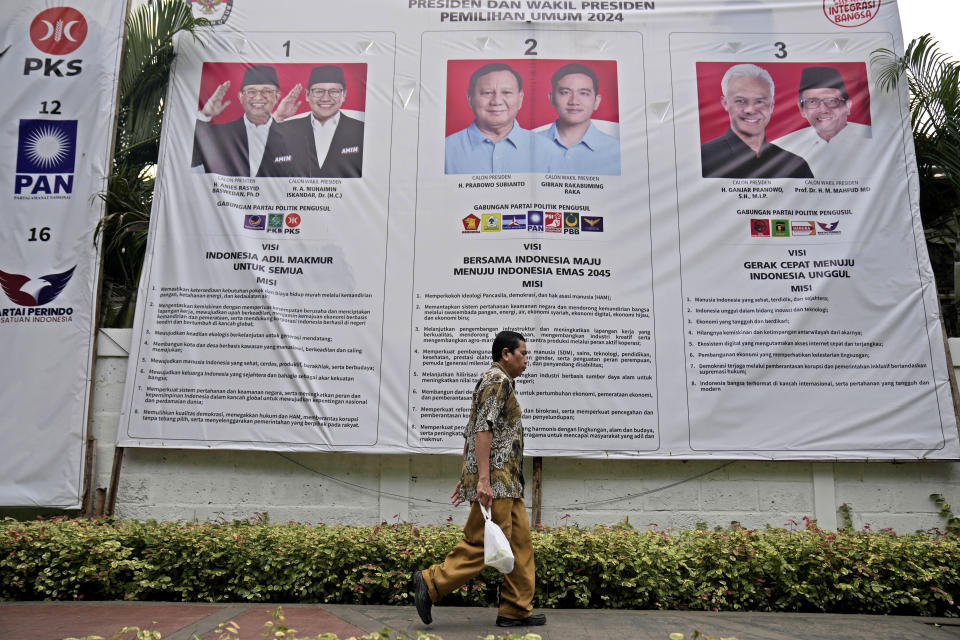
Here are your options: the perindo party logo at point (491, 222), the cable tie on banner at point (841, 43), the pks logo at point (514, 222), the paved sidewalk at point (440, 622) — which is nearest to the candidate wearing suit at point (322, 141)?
the perindo party logo at point (491, 222)

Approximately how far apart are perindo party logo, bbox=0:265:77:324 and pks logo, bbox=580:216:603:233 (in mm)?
3928

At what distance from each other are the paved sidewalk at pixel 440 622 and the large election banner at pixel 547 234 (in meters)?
1.44

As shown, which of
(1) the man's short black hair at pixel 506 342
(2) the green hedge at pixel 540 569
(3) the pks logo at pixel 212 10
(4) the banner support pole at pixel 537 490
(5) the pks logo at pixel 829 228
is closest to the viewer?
(1) the man's short black hair at pixel 506 342

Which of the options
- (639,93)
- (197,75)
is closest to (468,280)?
(639,93)

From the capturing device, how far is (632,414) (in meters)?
5.28

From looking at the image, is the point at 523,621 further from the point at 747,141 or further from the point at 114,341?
the point at 747,141

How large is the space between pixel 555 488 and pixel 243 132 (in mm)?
3713

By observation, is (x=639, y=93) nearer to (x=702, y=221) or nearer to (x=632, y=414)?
(x=702, y=221)

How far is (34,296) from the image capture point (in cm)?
566

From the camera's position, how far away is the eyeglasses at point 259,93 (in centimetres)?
604

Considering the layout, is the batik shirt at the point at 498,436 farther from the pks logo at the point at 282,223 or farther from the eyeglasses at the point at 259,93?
the eyeglasses at the point at 259,93

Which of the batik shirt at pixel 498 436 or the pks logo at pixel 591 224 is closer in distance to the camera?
the batik shirt at pixel 498 436

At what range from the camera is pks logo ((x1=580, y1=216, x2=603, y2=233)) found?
18.4 ft

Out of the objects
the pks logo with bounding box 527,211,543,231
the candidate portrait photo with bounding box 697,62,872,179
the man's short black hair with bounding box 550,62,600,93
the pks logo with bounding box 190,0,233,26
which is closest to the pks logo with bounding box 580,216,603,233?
the pks logo with bounding box 527,211,543,231
